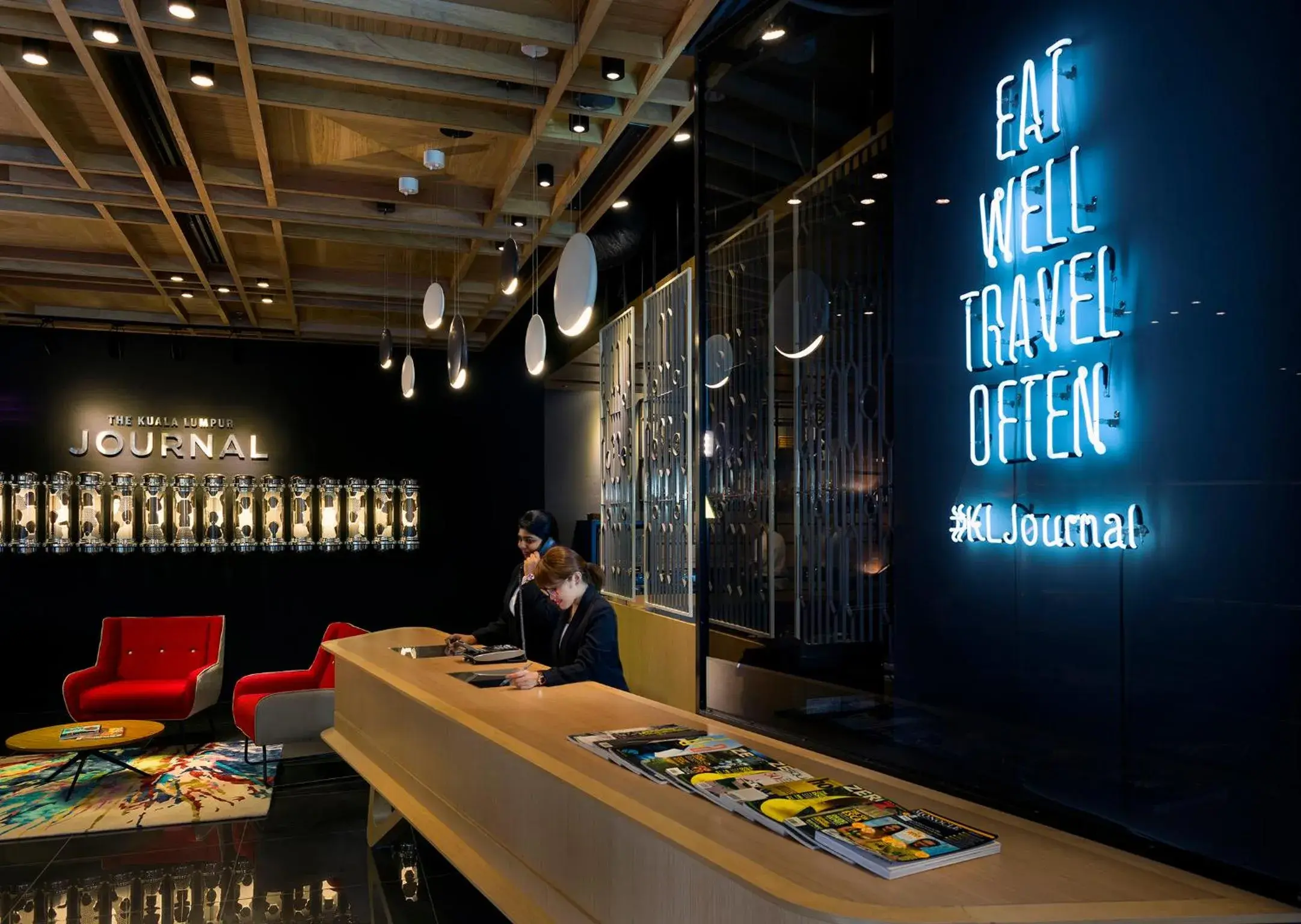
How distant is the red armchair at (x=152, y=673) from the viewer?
6.93 m

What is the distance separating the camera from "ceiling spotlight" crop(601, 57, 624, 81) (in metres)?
3.89

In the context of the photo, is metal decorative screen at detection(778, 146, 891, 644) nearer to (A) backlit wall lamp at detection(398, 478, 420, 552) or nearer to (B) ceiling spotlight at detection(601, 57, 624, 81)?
(B) ceiling spotlight at detection(601, 57, 624, 81)

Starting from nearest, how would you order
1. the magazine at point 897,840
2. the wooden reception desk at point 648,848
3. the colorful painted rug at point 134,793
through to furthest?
1. the wooden reception desk at point 648,848
2. the magazine at point 897,840
3. the colorful painted rug at point 134,793

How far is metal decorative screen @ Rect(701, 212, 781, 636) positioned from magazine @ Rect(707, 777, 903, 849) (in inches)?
57.1

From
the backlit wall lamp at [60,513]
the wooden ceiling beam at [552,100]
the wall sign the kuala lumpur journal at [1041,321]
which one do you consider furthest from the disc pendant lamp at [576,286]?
the backlit wall lamp at [60,513]

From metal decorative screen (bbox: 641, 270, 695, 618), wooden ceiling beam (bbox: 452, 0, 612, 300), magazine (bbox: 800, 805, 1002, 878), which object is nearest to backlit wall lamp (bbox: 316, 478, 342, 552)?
metal decorative screen (bbox: 641, 270, 695, 618)

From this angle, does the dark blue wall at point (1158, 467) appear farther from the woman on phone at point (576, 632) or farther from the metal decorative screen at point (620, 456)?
the metal decorative screen at point (620, 456)

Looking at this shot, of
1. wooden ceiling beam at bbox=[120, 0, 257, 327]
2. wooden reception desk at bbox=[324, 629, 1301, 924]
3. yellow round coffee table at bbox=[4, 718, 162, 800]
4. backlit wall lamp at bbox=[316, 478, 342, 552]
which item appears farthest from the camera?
backlit wall lamp at bbox=[316, 478, 342, 552]

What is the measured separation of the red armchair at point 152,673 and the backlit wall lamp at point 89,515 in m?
1.04

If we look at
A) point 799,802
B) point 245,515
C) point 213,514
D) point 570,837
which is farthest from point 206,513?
point 799,802

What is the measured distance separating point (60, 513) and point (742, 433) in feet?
23.0

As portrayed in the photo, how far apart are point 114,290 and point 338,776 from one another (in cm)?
430

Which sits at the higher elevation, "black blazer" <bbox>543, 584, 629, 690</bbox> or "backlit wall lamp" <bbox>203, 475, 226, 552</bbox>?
→ "backlit wall lamp" <bbox>203, 475, 226, 552</bbox>

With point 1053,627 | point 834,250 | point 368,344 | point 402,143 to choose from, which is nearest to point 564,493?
point 368,344
